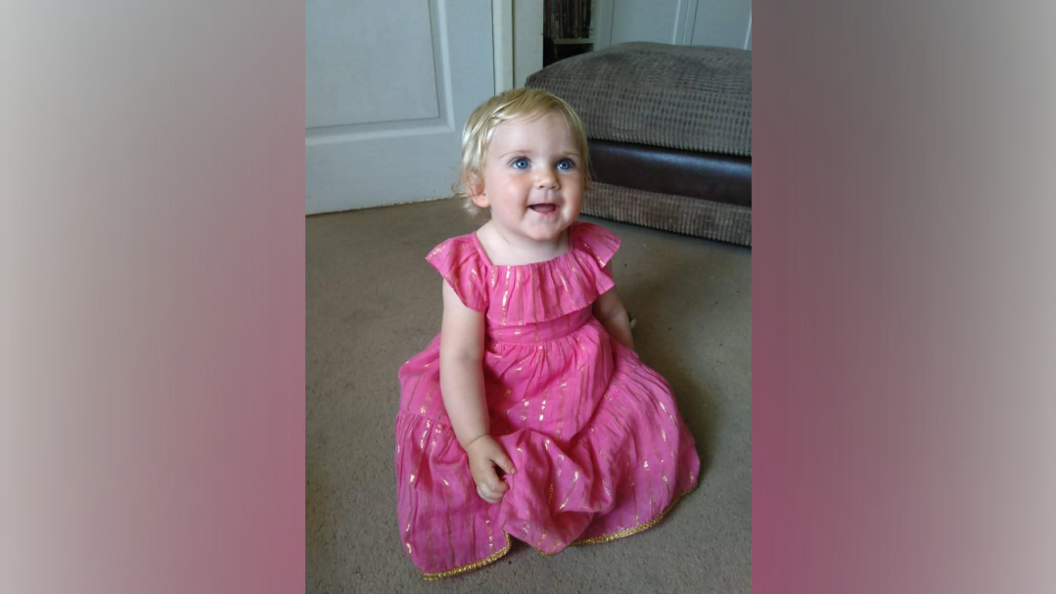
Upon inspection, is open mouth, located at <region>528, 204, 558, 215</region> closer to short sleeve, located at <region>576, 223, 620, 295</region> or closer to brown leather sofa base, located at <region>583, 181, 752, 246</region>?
short sleeve, located at <region>576, 223, 620, 295</region>

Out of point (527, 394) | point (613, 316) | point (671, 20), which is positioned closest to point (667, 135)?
point (613, 316)

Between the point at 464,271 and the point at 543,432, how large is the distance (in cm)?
23

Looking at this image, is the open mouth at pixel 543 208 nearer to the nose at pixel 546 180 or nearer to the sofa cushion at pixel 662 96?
the nose at pixel 546 180

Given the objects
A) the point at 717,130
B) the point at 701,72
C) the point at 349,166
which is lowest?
the point at 349,166

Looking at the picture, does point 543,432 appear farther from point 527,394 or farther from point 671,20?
point 671,20

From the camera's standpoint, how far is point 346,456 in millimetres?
896

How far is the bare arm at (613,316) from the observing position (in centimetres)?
96

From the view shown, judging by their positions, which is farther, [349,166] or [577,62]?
[349,166]

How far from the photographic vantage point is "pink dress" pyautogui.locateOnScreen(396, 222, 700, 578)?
0.74 metres

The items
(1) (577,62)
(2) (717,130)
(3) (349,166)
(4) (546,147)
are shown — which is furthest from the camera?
(3) (349,166)
